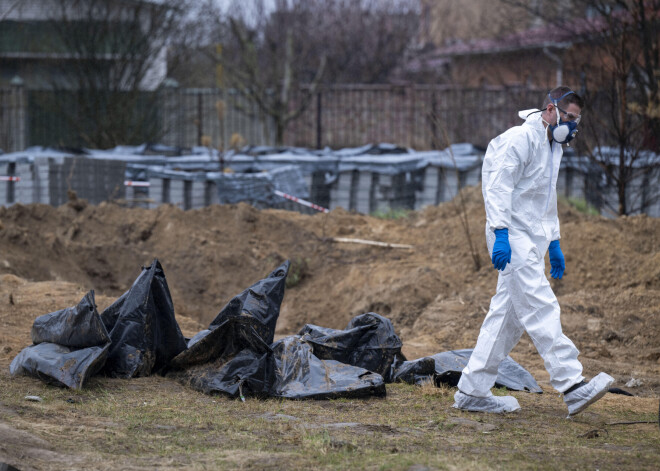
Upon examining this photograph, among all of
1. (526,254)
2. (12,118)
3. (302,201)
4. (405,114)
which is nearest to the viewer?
(526,254)

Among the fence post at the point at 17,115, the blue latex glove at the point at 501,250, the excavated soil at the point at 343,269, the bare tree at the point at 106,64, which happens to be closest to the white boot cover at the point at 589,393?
the blue latex glove at the point at 501,250

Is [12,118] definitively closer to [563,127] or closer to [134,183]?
[134,183]

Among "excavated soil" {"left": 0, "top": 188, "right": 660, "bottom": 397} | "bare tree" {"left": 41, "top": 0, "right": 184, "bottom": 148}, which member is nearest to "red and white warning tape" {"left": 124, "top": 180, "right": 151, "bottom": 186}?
Answer: "excavated soil" {"left": 0, "top": 188, "right": 660, "bottom": 397}

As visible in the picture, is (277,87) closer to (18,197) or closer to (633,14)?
(18,197)

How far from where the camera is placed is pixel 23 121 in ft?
65.8

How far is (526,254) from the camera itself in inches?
175

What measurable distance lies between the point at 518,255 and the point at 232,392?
6.43ft

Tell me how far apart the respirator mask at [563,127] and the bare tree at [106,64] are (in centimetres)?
1585

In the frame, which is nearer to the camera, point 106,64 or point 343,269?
point 343,269

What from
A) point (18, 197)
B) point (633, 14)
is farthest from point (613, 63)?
point (18, 197)

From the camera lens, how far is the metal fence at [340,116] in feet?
59.1

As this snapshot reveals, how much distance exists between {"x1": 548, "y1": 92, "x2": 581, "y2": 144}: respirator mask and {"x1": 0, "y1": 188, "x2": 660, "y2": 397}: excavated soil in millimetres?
2352

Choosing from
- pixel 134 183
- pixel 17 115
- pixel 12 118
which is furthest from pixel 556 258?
pixel 12 118

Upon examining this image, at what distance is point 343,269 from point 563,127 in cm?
568
